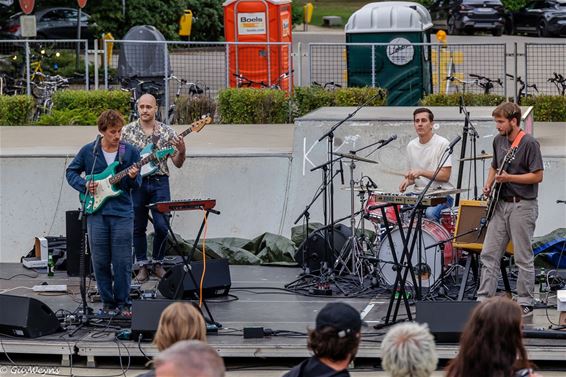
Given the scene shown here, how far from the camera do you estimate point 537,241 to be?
42.6 ft

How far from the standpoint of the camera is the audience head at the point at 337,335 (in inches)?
236

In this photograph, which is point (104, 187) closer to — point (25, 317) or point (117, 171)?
point (117, 171)

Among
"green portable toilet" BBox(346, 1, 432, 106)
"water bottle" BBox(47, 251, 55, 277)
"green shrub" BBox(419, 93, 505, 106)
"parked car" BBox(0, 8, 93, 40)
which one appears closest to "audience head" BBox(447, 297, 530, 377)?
"water bottle" BBox(47, 251, 55, 277)

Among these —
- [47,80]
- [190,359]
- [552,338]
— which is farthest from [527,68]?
[190,359]

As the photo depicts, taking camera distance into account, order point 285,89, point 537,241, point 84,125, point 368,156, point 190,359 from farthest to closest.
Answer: point 285,89 < point 84,125 < point 368,156 < point 537,241 < point 190,359

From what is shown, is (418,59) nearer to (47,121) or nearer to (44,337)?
(47,121)

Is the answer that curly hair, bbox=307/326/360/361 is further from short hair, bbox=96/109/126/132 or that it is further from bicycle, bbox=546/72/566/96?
bicycle, bbox=546/72/566/96

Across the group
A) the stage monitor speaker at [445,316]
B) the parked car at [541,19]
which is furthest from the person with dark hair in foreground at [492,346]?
the parked car at [541,19]

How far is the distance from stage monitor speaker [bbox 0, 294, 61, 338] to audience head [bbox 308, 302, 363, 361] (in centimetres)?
463

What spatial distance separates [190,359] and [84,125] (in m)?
15.7

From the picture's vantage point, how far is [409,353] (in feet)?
18.6

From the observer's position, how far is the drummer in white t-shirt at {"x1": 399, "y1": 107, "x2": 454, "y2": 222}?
1158cm

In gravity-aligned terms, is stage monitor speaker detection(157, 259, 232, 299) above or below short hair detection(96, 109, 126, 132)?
below

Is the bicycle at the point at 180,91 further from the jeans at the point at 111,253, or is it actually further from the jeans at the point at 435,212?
the jeans at the point at 111,253
